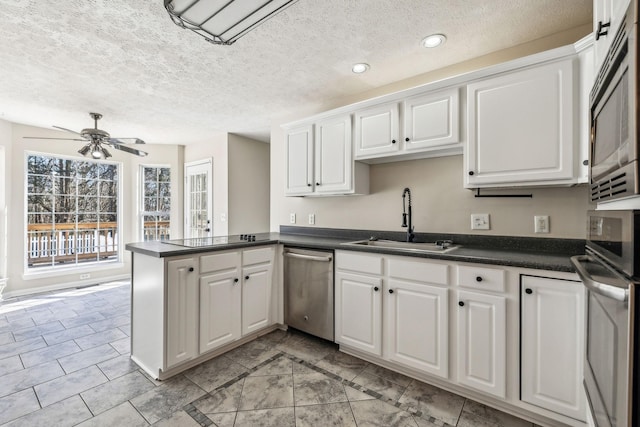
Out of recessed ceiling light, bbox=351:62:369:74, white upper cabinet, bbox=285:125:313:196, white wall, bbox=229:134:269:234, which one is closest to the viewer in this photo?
recessed ceiling light, bbox=351:62:369:74

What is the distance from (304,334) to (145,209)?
4.29m

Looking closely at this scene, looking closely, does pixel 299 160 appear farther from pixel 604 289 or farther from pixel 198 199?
pixel 198 199

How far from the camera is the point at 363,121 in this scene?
8.42 ft

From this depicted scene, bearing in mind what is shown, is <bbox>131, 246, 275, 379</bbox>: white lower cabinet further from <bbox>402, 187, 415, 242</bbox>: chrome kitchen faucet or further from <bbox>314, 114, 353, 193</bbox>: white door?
<bbox>402, 187, 415, 242</bbox>: chrome kitchen faucet

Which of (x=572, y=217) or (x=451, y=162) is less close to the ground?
(x=451, y=162)

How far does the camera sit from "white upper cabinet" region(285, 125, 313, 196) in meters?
2.98

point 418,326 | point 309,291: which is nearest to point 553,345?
point 418,326

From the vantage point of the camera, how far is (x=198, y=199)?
5352 mm

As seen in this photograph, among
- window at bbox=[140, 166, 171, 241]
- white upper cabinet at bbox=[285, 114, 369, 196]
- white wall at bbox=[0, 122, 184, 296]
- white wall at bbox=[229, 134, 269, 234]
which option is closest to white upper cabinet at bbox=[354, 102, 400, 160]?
white upper cabinet at bbox=[285, 114, 369, 196]

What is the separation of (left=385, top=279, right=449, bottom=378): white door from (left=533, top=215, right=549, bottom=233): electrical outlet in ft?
2.79

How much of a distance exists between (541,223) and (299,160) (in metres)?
2.14

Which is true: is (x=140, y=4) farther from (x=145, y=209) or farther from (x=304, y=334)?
(x=145, y=209)

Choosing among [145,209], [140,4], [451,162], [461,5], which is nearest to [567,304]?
[451,162]

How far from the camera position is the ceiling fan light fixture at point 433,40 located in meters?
2.09
